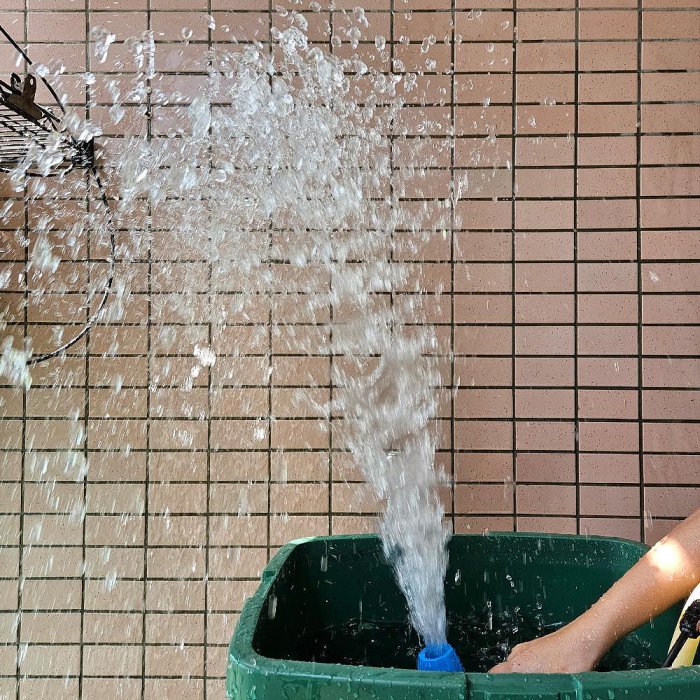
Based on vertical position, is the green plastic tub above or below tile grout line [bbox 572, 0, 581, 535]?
below

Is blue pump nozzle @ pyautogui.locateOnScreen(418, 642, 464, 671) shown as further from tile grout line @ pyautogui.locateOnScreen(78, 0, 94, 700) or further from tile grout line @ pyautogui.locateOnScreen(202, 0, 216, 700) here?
tile grout line @ pyautogui.locateOnScreen(78, 0, 94, 700)

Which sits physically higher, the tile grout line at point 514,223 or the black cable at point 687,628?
the tile grout line at point 514,223

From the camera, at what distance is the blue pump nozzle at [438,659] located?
3.23 ft

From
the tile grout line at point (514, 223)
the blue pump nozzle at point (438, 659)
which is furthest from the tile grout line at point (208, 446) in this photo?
the blue pump nozzle at point (438, 659)

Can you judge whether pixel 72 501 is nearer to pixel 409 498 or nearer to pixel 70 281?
pixel 70 281

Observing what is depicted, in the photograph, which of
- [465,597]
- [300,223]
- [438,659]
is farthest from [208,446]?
[438,659]

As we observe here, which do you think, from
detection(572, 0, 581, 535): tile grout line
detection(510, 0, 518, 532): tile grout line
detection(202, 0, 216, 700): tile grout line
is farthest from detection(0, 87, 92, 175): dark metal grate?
detection(572, 0, 581, 535): tile grout line

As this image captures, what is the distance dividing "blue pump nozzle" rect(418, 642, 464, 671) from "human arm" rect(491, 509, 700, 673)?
0.39 feet

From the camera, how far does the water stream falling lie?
6.13ft

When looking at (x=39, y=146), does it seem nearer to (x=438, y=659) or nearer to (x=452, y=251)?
(x=452, y=251)

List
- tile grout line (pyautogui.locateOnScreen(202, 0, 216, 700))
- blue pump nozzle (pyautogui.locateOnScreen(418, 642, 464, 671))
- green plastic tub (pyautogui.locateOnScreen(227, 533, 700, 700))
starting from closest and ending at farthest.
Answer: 1. blue pump nozzle (pyautogui.locateOnScreen(418, 642, 464, 671))
2. green plastic tub (pyautogui.locateOnScreen(227, 533, 700, 700))
3. tile grout line (pyautogui.locateOnScreen(202, 0, 216, 700))

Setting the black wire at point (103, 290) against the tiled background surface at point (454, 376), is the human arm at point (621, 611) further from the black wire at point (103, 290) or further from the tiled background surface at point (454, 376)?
the black wire at point (103, 290)

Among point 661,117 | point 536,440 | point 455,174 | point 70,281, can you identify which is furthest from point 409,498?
point 661,117

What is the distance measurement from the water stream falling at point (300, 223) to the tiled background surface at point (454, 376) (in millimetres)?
48
